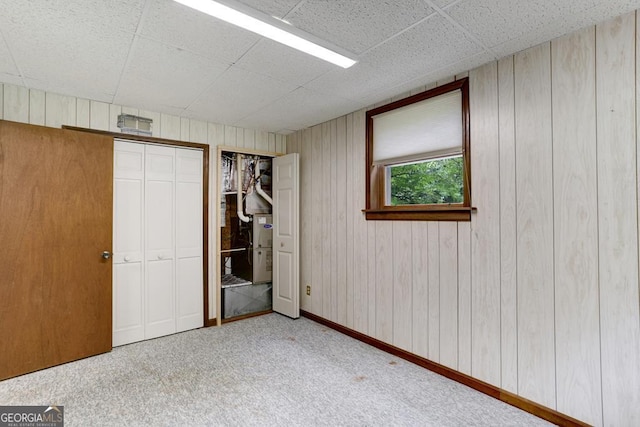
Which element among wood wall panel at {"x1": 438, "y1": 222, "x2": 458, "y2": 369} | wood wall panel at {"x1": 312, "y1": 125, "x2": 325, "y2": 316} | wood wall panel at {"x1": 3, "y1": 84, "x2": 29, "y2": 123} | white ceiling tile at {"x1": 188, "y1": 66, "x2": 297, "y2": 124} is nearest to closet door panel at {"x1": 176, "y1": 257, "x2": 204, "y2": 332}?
wood wall panel at {"x1": 312, "y1": 125, "x2": 325, "y2": 316}

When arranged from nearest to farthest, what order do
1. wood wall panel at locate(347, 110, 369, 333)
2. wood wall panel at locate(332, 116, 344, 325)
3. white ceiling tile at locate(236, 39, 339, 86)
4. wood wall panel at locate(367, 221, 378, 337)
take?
white ceiling tile at locate(236, 39, 339, 86) < wood wall panel at locate(367, 221, 378, 337) < wood wall panel at locate(347, 110, 369, 333) < wood wall panel at locate(332, 116, 344, 325)

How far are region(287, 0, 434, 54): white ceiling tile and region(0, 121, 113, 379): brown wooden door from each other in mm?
2418

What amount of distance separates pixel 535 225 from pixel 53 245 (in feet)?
12.8

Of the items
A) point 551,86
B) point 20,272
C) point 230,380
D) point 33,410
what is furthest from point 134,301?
point 551,86

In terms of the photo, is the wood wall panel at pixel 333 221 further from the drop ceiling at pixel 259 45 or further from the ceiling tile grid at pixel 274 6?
the ceiling tile grid at pixel 274 6

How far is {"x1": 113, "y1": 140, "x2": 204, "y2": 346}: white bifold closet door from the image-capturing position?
10.8ft

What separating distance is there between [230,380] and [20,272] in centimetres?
199

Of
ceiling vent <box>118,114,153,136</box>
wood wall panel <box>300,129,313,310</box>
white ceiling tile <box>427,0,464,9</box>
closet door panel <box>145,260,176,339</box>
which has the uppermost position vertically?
white ceiling tile <box>427,0,464,9</box>

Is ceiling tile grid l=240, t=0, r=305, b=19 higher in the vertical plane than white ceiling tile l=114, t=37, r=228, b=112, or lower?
lower

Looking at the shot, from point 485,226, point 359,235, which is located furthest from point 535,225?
point 359,235

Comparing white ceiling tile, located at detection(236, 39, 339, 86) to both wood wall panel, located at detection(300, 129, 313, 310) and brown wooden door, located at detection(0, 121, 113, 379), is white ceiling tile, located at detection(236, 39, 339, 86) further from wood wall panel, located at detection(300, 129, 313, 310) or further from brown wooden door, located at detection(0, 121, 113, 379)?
brown wooden door, located at detection(0, 121, 113, 379)

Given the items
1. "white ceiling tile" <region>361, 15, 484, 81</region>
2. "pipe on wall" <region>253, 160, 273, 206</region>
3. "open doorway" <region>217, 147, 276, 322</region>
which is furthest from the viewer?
"pipe on wall" <region>253, 160, 273, 206</region>

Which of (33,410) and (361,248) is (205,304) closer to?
(33,410)

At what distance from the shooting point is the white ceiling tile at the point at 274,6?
167cm
